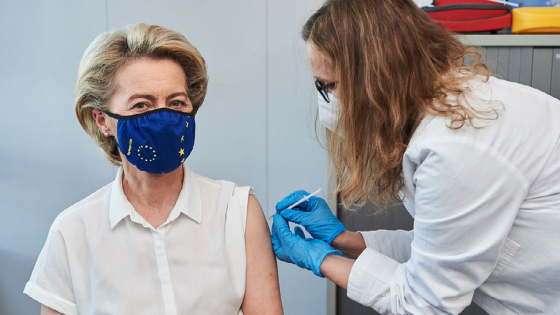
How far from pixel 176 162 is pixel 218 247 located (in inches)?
10.7

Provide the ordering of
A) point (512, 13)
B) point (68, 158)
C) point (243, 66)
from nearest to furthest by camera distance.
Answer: point (512, 13), point (243, 66), point (68, 158)

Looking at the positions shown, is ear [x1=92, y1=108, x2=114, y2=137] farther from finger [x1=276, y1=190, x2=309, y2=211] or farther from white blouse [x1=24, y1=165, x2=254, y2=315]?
finger [x1=276, y1=190, x2=309, y2=211]

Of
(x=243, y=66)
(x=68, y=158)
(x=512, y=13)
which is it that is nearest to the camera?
(x=512, y=13)

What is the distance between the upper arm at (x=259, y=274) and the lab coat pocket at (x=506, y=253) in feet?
1.93

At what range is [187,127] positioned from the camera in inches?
49.9

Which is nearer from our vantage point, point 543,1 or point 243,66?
point 543,1

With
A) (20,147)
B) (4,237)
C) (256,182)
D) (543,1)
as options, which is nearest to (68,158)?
(20,147)

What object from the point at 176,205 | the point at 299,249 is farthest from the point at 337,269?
the point at 176,205

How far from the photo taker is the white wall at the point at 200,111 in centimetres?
227

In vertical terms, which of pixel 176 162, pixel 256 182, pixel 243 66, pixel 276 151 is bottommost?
pixel 256 182

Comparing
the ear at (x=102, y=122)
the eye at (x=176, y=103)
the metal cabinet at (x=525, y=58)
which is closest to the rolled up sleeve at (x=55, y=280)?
the ear at (x=102, y=122)

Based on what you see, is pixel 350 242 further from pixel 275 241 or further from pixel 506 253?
pixel 506 253

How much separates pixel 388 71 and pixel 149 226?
76 centimetres

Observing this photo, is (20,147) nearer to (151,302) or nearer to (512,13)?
(151,302)
